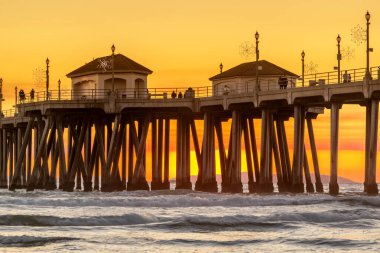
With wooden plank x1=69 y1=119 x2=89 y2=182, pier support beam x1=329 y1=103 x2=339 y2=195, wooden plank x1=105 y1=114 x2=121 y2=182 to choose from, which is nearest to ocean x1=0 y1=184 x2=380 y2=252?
pier support beam x1=329 y1=103 x2=339 y2=195

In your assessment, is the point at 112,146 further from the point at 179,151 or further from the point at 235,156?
the point at 235,156

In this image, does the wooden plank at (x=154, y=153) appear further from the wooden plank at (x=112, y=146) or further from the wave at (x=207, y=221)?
the wave at (x=207, y=221)

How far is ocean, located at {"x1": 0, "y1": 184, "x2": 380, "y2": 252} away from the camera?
2891cm

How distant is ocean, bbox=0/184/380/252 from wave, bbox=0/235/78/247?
0.03 meters

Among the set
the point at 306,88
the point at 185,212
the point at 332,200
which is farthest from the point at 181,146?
the point at 185,212

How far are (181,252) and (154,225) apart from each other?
8.46m

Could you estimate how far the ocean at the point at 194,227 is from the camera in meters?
28.9

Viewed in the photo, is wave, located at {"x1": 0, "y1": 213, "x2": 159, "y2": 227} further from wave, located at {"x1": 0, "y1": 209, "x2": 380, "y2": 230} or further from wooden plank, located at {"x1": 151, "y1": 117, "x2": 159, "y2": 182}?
wooden plank, located at {"x1": 151, "y1": 117, "x2": 159, "y2": 182}

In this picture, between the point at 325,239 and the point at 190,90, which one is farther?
the point at 190,90

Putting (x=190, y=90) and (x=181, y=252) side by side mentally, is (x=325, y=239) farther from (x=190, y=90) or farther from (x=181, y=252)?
(x=190, y=90)

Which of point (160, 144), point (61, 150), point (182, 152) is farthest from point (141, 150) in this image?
point (61, 150)

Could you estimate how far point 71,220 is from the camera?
122ft

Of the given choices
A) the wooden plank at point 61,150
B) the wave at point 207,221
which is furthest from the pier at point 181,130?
the wave at point 207,221

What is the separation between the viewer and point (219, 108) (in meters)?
68.8
